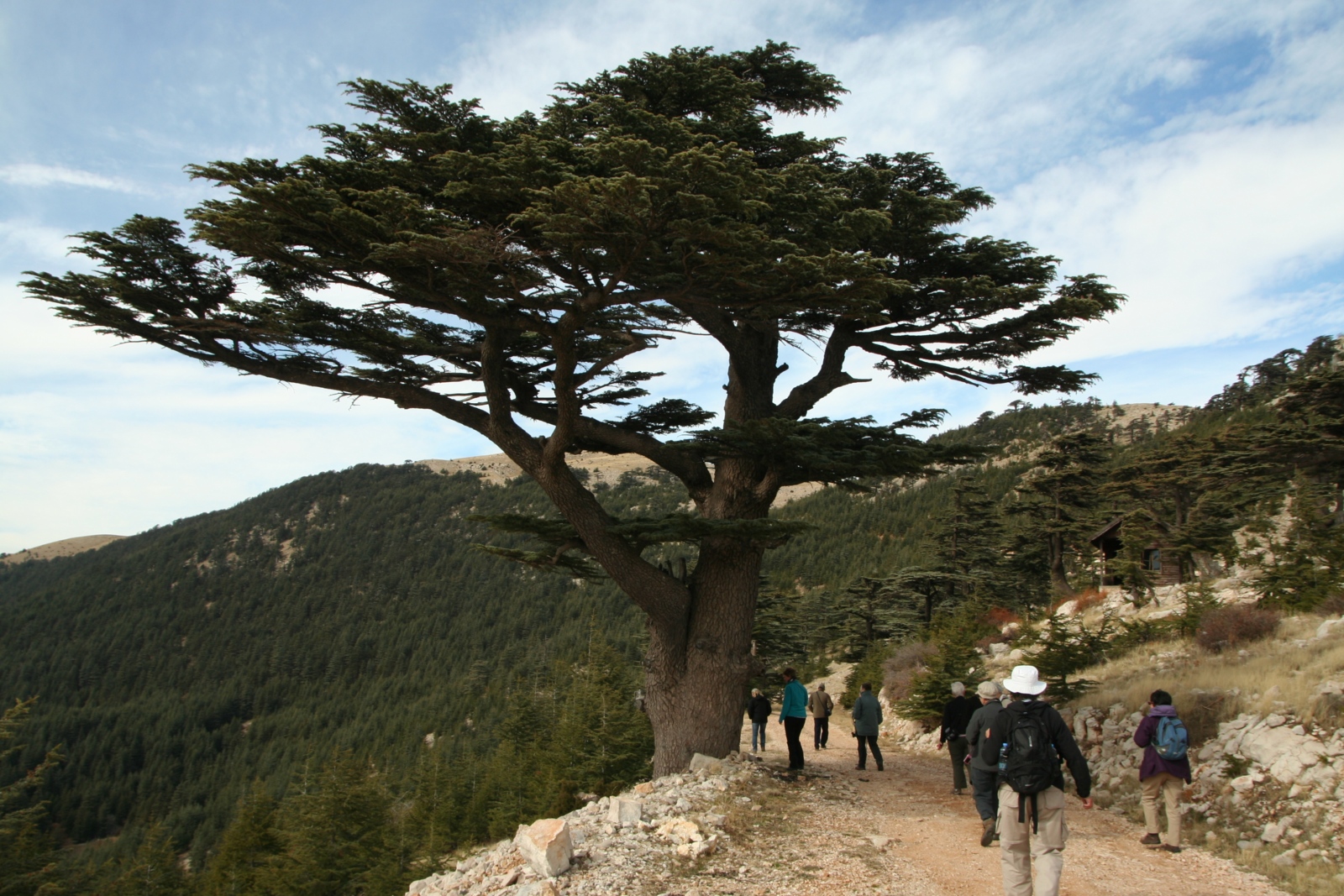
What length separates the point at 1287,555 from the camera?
1130 centimetres

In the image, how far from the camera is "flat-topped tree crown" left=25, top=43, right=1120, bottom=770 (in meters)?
6.27

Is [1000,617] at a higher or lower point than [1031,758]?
lower

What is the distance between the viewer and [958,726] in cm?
812

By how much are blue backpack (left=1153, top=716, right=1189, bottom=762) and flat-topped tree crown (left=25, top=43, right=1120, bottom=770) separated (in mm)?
2992

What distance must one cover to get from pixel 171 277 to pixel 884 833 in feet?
27.5

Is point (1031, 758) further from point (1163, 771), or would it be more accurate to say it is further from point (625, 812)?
point (625, 812)

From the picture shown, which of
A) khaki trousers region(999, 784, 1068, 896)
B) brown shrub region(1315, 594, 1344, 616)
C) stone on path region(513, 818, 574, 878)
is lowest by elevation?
stone on path region(513, 818, 574, 878)

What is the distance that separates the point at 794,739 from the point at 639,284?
548 cm

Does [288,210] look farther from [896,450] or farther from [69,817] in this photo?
[69,817]

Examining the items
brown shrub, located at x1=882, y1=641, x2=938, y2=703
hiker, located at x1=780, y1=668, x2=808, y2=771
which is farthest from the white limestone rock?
brown shrub, located at x1=882, y1=641, x2=938, y2=703

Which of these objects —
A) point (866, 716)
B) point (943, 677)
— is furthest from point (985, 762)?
point (943, 677)

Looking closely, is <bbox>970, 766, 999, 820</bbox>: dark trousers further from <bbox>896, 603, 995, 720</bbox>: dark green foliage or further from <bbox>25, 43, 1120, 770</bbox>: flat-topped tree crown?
<bbox>896, 603, 995, 720</bbox>: dark green foliage

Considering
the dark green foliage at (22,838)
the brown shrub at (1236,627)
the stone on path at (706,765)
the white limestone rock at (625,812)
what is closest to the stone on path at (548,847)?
the white limestone rock at (625,812)

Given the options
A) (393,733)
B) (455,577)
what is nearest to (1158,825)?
(393,733)
